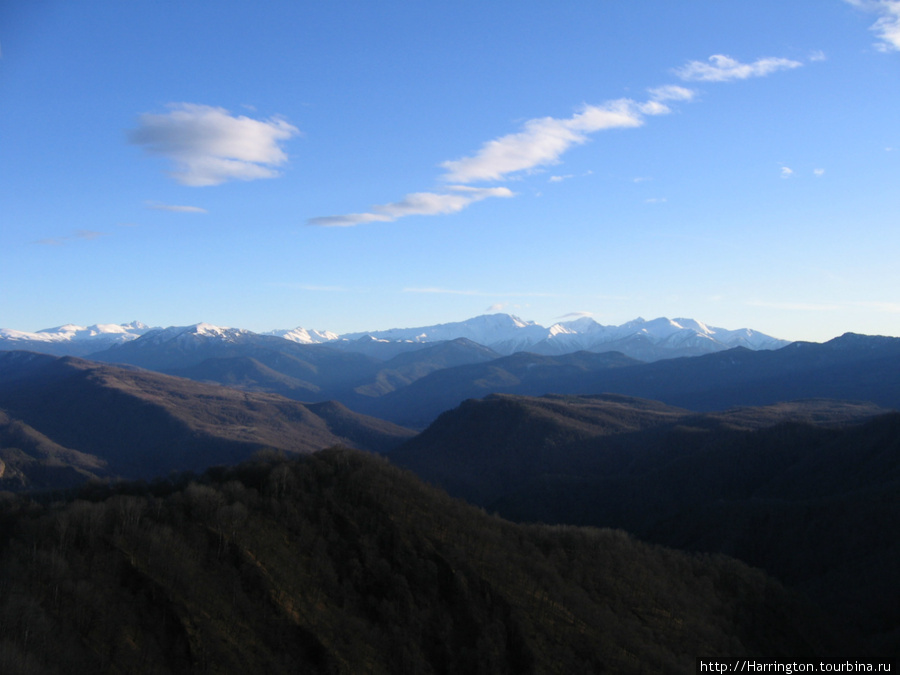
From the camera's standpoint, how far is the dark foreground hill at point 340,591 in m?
40.3

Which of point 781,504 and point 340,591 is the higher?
point 340,591

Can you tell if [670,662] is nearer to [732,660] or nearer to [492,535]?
[732,660]

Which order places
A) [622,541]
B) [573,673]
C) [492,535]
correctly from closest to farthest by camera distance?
1. [573,673]
2. [492,535]
3. [622,541]

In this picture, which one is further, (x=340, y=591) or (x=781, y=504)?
(x=781, y=504)

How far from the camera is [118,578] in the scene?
43531 millimetres

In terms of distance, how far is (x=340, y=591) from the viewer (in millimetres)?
52375

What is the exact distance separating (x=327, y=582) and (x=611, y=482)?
133m

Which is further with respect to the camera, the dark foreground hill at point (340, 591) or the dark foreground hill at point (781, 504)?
the dark foreground hill at point (781, 504)

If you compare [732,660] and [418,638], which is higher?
[418,638]

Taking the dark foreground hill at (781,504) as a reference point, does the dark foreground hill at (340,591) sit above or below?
above

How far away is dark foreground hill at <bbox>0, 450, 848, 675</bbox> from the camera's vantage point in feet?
132

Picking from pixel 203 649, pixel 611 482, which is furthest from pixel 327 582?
pixel 611 482

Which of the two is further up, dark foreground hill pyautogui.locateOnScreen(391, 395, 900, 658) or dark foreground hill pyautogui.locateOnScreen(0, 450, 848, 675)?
dark foreground hill pyautogui.locateOnScreen(0, 450, 848, 675)

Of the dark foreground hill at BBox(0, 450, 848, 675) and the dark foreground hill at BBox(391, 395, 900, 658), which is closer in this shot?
the dark foreground hill at BBox(0, 450, 848, 675)
